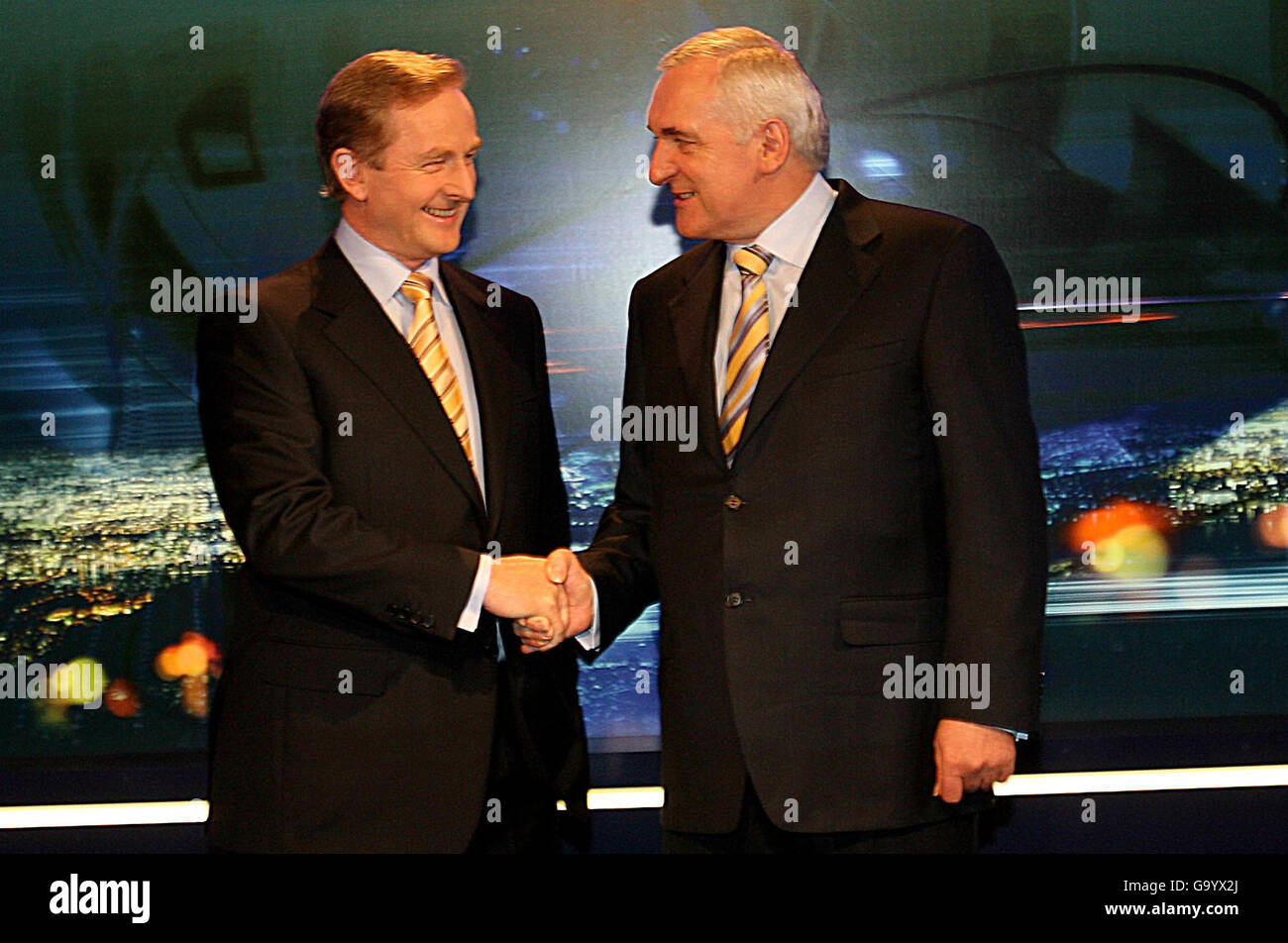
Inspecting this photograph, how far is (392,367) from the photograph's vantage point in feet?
7.90

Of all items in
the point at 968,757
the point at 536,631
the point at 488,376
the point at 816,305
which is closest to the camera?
the point at 968,757

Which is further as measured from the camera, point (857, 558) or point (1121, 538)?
point (1121, 538)

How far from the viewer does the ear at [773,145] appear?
8.04ft

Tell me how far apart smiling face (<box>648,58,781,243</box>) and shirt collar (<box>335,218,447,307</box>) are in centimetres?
49

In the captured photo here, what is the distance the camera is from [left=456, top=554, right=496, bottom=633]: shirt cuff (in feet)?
7.63

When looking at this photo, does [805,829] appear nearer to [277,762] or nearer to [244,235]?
[277,762]

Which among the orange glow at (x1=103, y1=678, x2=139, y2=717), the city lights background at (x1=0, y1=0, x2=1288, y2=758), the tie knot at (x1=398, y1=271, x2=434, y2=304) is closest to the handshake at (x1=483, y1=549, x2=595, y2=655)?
the tie knot at (x1=398, y1=271, x2=434, y2=304)

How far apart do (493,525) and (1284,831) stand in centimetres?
241

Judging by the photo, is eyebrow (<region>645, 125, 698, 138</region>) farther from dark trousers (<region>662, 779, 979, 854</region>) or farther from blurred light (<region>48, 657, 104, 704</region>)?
blurred light (<region>48, 657, 104, 704</region>)

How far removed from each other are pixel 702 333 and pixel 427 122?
641 mm

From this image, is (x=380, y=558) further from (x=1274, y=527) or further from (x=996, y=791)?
(x=1274, y=527)

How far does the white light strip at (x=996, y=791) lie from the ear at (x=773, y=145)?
69.3 inches

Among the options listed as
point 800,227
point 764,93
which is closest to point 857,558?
point 800,227
